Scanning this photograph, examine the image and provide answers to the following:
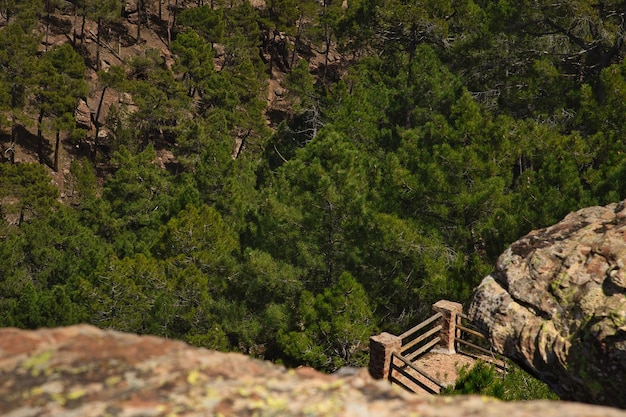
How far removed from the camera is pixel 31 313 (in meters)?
15.9

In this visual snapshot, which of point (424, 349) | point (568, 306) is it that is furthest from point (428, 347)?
point (568, 306)

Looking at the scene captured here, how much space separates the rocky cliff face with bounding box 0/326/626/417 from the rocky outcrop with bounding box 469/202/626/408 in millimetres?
2663

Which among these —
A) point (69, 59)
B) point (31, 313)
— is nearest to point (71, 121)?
point (69, 59)

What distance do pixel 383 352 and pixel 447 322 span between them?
210cm

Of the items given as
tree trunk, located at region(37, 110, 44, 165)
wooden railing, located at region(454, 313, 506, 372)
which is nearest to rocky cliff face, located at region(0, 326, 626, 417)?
wooden railing, located at region(454, 313, 506, 372)

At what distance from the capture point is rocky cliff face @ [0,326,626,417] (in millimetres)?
2449

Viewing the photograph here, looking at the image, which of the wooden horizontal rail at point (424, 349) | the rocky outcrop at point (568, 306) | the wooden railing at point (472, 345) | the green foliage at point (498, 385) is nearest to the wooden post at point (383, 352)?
the wooden horizontal rail at point (424, 349)

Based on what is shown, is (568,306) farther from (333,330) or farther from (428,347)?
(333,330)

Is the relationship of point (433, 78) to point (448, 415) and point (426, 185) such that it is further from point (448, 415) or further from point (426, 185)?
point (448, 415)

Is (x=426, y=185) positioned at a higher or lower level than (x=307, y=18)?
lower

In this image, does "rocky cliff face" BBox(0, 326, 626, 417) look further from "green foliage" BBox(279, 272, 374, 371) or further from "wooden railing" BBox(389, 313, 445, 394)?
"green foliage" BBox(279, 272, 374, 371)

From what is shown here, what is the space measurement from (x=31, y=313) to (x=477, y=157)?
1295cm

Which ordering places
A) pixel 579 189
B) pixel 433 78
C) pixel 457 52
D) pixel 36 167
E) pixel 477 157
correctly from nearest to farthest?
pixel 579 189
pixel 477 157
pixel 433 78
pixel 457 52
pixel 36 167

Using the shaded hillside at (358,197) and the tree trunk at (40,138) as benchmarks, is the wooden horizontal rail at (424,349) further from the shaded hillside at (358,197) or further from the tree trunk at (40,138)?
the tree trunk at (40,138)
